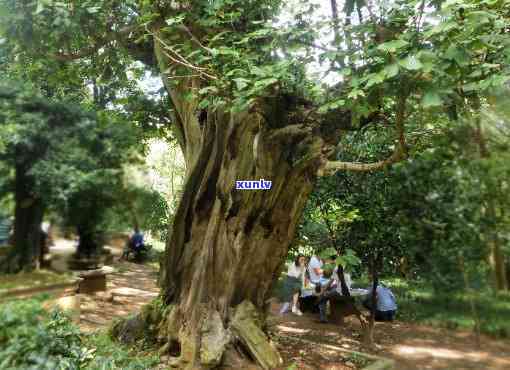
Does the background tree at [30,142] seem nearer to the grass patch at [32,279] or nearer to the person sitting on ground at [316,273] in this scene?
the grass patch at [32,279]

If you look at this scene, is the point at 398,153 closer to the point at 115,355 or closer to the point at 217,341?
the point at 217,341

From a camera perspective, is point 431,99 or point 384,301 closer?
point 431,99

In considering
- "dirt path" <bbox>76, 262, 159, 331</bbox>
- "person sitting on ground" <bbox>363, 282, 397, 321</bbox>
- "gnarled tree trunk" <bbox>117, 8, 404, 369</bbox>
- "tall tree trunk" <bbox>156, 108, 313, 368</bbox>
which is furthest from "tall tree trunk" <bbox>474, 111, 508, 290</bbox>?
"dirt path" <bbox>76, 262, 159, 331</bbox>

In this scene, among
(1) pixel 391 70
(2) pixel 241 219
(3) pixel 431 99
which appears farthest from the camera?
(2) pixel 241 219

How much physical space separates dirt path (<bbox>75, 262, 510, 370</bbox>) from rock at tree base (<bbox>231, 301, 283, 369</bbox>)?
0.33 m

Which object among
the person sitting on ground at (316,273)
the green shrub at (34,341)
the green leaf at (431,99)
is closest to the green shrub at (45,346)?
the green shrub at (34,341)

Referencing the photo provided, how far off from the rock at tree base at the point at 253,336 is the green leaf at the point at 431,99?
325 centimetres

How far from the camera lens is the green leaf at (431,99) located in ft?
8.99

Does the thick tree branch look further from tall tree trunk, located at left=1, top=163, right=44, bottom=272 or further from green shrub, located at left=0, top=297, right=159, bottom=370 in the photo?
tall tree trunk, located at left=1, top=163, right=44, bottom=272

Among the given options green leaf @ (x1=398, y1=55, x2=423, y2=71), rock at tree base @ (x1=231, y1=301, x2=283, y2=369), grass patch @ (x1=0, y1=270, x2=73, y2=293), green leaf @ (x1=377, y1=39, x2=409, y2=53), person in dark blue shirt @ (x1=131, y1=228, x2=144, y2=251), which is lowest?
rock at tree base @ (x1=231, y1=301, x2=283, y2=369)

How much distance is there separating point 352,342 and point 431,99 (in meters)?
4.93

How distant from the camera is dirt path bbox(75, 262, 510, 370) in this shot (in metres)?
5.38

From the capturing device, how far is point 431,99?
2770 millimetres

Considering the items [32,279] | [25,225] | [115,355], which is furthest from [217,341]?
[32,279]
